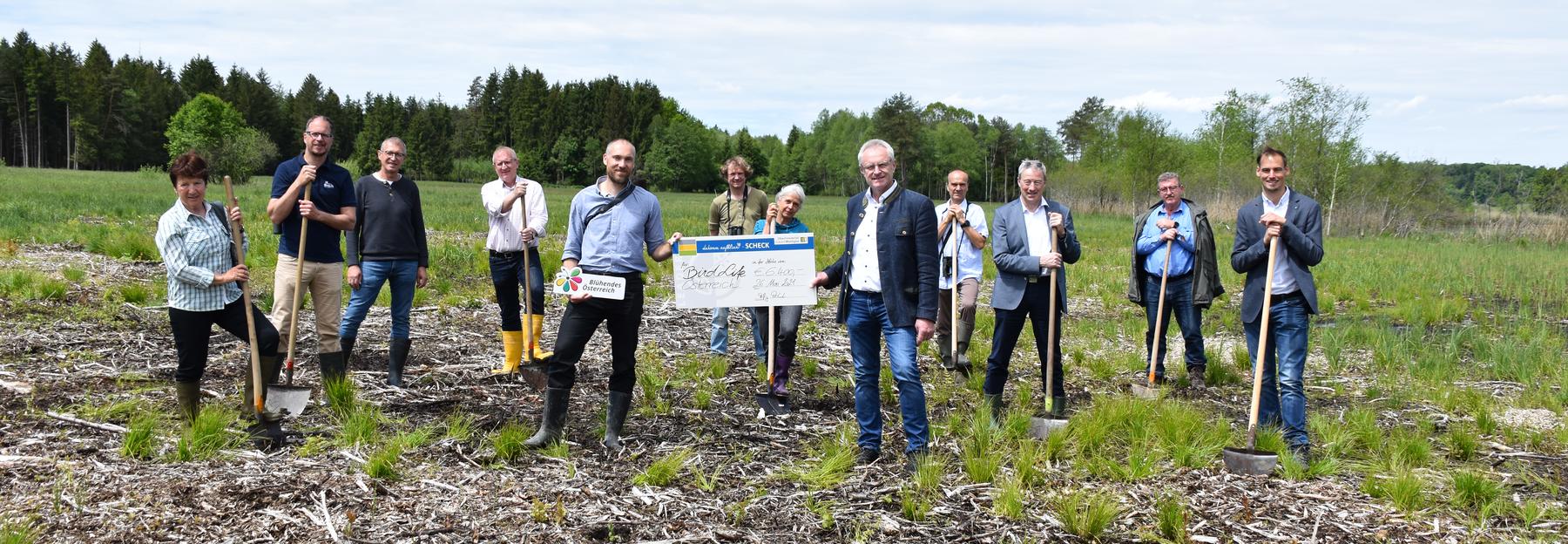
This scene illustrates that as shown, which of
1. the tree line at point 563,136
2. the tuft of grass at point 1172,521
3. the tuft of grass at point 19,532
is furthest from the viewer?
the tree line at point 563,136

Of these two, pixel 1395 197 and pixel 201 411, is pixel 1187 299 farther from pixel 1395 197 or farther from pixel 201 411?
pixel 1395 197

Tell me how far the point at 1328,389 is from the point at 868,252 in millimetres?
5315

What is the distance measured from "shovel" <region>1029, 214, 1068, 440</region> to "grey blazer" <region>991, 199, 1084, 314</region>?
0.13 meters

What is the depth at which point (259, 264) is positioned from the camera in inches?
541

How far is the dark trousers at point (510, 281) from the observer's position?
25.7 ft

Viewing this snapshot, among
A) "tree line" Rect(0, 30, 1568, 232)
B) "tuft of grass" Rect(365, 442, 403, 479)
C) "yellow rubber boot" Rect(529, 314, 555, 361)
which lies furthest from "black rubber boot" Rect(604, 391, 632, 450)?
"tree line" Rect(0, 30, 1568, 232)

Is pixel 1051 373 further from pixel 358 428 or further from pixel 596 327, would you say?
pixel 358 428

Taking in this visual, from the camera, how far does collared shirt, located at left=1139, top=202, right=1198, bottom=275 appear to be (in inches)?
314

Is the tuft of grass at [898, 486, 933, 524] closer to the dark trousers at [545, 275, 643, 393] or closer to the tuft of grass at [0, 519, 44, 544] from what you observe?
the dark trousers at [545, 275, 643, 393]

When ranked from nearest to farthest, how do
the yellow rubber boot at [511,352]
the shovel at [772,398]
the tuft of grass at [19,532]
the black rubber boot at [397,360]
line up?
the tuft of grass at [19,532]
the shovel at [772,398]
the black rubber boot at [397,360]
the yellow rubber boot at [511,352]

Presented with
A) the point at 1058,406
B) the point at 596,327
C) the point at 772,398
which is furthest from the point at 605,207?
the point at 1058,406

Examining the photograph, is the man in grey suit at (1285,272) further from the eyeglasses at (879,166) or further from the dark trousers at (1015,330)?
the eyeglasses at (879,166)

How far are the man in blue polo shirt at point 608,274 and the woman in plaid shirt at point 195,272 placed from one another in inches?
71.5

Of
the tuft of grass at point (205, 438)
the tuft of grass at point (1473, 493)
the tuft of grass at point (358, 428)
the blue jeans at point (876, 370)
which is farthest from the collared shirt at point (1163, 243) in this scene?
the tuft of grass at point (205, 438)
